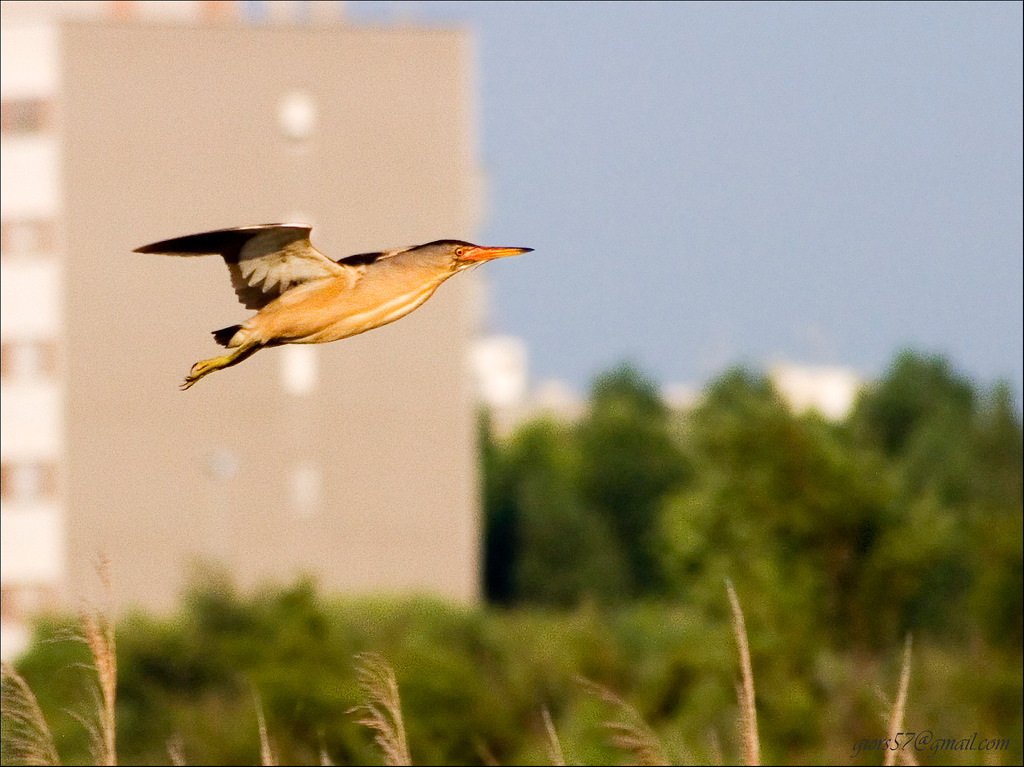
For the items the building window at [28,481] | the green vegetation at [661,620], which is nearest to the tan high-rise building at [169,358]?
the building window at [28,481]

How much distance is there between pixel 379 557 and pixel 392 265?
35.5m

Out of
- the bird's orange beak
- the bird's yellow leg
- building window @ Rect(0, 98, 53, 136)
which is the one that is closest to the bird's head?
the bird's orange beak

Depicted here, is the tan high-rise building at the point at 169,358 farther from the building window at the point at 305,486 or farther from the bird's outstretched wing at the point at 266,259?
the bird's outstretched wing at the point at 266,259

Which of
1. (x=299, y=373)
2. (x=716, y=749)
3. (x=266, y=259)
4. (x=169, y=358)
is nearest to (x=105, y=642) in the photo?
(x=266, y=259)

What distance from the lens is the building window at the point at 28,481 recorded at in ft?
113

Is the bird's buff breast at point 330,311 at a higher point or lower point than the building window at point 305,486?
higher

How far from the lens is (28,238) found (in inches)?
1363

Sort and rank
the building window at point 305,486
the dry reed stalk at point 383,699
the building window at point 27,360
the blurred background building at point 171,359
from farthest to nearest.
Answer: the building window at point 305,486
the building window at point 27,360
the blurred background building at point 171,359
the dry reed stalk at point 383,699

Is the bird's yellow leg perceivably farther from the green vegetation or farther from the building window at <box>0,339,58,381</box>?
the building window at <box>0,339,58,381</box>

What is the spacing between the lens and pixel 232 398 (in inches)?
1332

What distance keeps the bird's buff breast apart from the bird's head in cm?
3

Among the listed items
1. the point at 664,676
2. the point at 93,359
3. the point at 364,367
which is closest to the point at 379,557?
the point at 364,367

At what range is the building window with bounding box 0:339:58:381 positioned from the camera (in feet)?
113

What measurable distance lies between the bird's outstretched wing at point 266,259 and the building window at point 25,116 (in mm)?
33640
